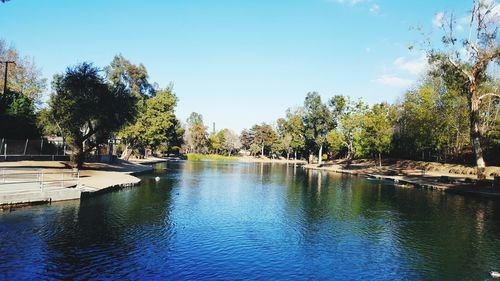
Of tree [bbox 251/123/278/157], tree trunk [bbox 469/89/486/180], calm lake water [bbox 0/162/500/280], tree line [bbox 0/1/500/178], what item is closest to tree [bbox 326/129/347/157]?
tree line [bbox 0/1/500/178]

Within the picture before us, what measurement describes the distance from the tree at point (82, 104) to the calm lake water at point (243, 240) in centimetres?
1290

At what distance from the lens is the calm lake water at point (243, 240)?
13914mm

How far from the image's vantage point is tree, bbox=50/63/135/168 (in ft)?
128

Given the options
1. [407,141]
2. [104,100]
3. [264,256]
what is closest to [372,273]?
[264,256]

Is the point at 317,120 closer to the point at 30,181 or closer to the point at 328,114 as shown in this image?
the point at 328,114

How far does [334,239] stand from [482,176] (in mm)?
28962

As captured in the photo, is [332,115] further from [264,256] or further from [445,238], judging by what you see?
[264,256]

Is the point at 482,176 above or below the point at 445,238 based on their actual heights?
above

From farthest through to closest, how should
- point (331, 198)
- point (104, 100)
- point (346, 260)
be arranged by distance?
point (104, 100), point (331, 198), point (346, 260)

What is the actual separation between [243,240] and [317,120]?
8020 centimetres

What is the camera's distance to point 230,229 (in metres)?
20.6

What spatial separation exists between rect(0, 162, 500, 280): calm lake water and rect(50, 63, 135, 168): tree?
1290 centimetres

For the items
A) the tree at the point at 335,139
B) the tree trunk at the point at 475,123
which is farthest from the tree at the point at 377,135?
the tree trunk at the point at 475,123

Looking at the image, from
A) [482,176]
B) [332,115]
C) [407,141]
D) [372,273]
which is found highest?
[332,115]
